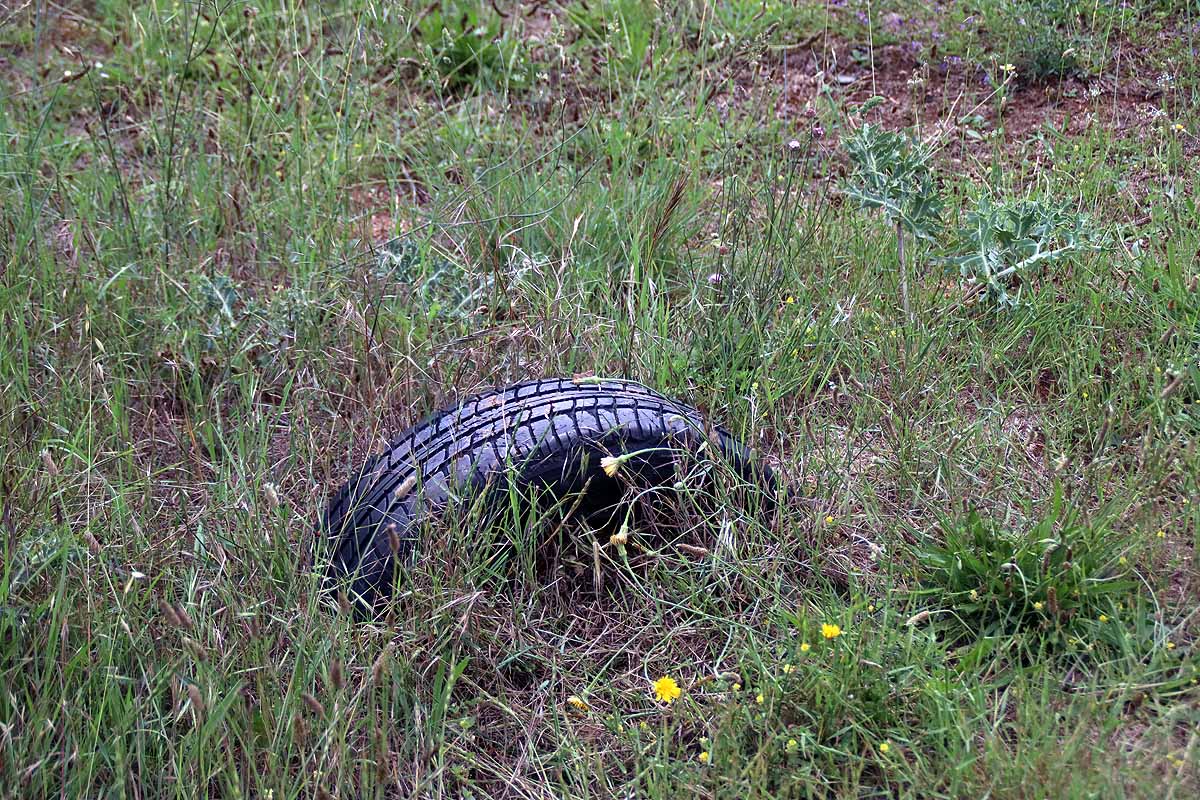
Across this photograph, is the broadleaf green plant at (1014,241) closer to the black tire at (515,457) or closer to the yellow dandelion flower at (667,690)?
the black tire at (515,457)

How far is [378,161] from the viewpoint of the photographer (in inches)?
179

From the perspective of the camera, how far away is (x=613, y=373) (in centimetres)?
319

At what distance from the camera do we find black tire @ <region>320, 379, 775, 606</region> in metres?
2.53

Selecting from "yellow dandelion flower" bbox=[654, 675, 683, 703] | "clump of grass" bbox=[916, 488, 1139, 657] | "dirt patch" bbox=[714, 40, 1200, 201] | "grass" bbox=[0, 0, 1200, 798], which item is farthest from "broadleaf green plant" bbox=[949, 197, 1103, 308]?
"yellow dandelion flower" bbox=[654, 675, 683, 703]

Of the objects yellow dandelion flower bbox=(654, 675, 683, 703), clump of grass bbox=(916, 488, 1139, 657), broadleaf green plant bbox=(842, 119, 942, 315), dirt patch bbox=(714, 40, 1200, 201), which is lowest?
yellow dandelion flower bbox=(654, 675, 683, 703)

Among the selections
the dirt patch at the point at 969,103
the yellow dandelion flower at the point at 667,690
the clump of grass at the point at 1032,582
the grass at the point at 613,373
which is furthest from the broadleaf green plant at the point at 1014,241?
the yellow dandelion flower at the point at 667,690

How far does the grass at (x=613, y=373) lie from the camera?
2.15 metres

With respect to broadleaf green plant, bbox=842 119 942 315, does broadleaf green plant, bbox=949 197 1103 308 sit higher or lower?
lower

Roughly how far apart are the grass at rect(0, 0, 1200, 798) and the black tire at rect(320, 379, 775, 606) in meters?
0.13

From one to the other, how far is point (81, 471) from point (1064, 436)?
2623mm

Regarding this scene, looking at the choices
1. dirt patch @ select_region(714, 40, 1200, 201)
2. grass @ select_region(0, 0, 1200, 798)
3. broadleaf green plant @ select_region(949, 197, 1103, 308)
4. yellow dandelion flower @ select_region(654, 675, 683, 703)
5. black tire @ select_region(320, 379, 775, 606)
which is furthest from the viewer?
dirt patch @ select_region(714, 40, 1200, 201)

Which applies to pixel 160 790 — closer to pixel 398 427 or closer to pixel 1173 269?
pixel 398 427

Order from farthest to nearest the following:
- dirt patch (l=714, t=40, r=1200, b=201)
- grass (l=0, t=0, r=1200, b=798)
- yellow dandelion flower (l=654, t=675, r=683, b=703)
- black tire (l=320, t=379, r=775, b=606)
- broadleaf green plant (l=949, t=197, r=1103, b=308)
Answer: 1. dirt patch (l=714, t=40, r=1200, b=201)
2. broadleaf green plant (l=949, t=197, r=1103, b=308)
3. black tire (l=320, t=379, r=775, b=606)
4. yellow dandelion flower (l=654, t=675, r=683, b=703)
5. grass (l=0, t=0, r=1200, b=798)

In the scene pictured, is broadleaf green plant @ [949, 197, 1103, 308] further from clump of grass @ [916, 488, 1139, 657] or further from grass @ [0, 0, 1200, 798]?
clump of grass @ [916, 488, 1139, 657]
